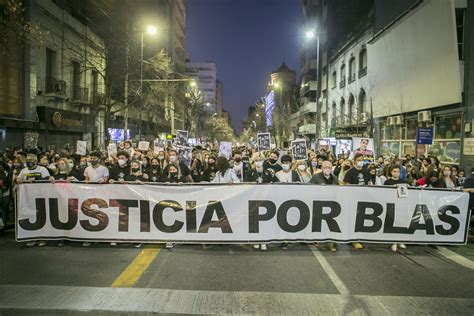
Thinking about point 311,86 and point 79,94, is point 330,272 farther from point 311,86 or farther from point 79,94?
point 311,86

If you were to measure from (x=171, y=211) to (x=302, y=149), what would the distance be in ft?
17.4

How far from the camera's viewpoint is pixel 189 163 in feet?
45.4

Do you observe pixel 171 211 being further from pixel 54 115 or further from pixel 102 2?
pixel 102 2

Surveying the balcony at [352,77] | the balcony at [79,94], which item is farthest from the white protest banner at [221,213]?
the balcony at [352,77]

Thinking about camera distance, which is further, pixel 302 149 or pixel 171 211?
pixel 302 149

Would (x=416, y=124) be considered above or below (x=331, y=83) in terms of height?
below

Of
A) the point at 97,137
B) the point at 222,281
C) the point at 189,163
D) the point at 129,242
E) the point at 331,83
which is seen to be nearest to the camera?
the point at 222,281

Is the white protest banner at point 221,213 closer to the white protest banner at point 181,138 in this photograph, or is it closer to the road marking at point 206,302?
the road marking at point 206,302

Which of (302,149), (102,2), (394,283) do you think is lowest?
(394,283)

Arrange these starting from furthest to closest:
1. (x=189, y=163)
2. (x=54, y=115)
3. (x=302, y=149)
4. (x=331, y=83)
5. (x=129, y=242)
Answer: (x=331, y=83) < (x=54, y=115) < (x=189, y=163) < (x=302, y=149) < (x=129, y=242)

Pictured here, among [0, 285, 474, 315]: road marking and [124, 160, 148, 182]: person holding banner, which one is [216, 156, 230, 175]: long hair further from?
[0, 285, 474, 315]: road marking

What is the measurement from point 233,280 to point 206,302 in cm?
82

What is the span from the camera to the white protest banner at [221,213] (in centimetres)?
711

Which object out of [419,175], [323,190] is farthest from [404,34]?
[323,190]
